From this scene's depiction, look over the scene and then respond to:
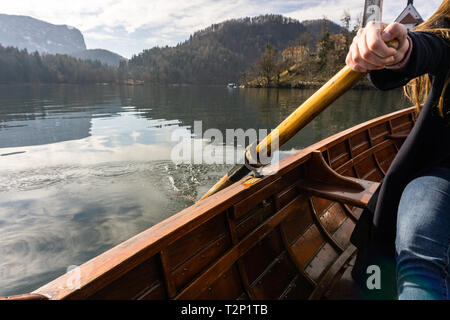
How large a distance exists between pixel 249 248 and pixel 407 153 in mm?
1471

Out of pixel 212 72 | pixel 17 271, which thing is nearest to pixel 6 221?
pixel 17 271

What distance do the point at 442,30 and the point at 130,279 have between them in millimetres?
2065

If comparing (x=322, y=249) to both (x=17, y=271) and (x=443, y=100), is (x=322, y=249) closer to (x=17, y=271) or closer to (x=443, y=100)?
(x=443, y=100)

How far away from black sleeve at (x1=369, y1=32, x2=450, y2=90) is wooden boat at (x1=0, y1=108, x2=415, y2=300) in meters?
1.33

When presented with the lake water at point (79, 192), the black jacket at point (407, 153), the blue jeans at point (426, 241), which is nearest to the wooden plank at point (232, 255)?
the black jacket at point (407, 153)

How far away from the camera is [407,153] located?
4.37ft

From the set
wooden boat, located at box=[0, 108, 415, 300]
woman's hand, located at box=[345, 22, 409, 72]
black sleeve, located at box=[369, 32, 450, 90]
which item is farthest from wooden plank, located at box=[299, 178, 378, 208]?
woman's hand, located at box=[345, 22, 409, 72]

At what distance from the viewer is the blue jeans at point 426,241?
1099mm

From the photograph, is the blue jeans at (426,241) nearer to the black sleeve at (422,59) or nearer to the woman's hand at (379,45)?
the black sleeve at (422,59)

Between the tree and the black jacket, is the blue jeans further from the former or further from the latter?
the tree

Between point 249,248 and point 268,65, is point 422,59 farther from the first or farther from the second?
point 268,65

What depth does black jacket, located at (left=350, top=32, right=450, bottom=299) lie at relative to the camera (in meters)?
1.08

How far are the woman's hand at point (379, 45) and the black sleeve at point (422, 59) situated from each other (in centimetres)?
5
